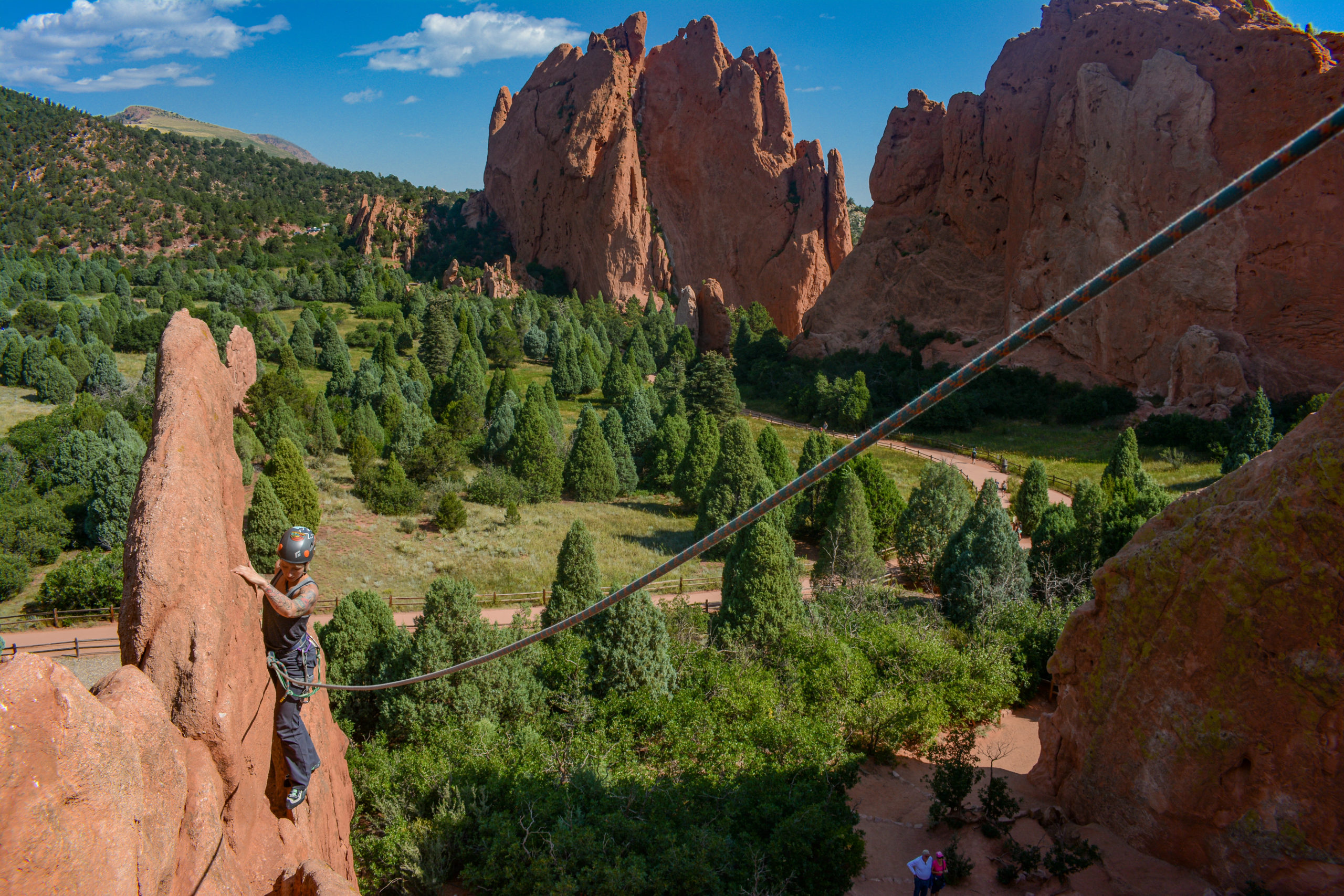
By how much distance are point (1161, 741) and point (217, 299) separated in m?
61.1

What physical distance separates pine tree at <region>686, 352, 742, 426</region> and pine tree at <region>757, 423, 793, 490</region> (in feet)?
33.5

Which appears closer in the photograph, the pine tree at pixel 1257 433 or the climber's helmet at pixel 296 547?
the climber's helmet at pixel 296 547

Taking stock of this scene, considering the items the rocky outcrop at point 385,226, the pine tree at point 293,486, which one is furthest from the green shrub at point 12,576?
the rocky outcrop at point 385,226

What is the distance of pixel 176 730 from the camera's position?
3.52 meters

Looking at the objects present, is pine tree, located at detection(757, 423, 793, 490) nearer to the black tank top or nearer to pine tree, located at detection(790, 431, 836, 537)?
pine tree, located at detection(790, 431, 836, 537)

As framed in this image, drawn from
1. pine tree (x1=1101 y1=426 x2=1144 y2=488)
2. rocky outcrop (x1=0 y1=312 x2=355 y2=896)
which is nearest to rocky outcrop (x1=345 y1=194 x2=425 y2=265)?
pine tree (x1=1101 y1=426 x2=1144 y2=488)

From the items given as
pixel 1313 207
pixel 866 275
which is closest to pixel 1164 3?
pixel 1313 207

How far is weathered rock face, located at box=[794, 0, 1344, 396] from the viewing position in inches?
1153

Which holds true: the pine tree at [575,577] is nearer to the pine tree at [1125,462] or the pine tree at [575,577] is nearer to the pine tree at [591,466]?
the pine tree at [591,466]

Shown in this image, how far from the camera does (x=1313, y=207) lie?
2856cm

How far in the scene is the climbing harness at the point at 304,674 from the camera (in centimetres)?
439

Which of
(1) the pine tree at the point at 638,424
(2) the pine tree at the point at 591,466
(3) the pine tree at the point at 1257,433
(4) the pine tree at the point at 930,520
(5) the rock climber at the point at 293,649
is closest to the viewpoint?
(5) the rock climber at the point at 293,649

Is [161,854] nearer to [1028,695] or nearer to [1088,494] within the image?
[1028,695]

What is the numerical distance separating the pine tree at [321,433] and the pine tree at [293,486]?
7.21 meters
